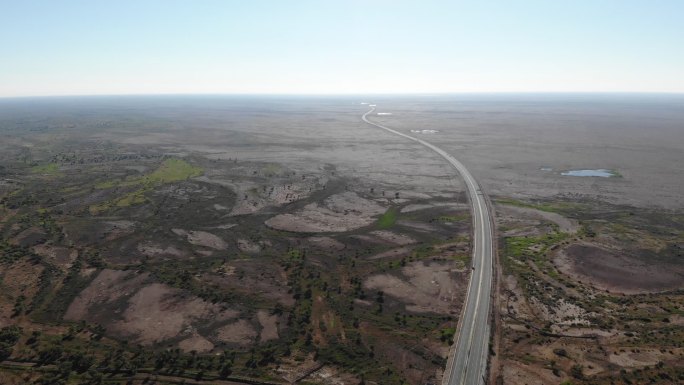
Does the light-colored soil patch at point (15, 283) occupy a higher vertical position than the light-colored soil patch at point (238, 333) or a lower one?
higher

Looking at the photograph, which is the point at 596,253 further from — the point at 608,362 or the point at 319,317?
the point at 319,317

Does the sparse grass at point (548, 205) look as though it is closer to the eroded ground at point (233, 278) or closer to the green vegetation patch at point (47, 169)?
the eroded ground at point (233, 278)

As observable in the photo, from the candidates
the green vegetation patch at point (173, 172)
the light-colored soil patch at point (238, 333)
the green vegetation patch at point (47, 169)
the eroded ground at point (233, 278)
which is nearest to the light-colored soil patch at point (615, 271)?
the eroded ground at point (233, 278)

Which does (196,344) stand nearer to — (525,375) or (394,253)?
(525,375)

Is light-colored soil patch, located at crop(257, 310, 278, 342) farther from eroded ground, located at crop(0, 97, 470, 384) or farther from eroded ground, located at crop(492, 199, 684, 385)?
eroded ground, located at crop(492, 199, 684, 385)

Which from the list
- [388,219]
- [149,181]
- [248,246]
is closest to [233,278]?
[248,246]

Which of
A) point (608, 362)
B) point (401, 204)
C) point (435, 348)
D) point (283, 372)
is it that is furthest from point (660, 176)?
point (283, 372)

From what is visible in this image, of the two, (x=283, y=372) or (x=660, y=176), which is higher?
(x=660, y=176)
